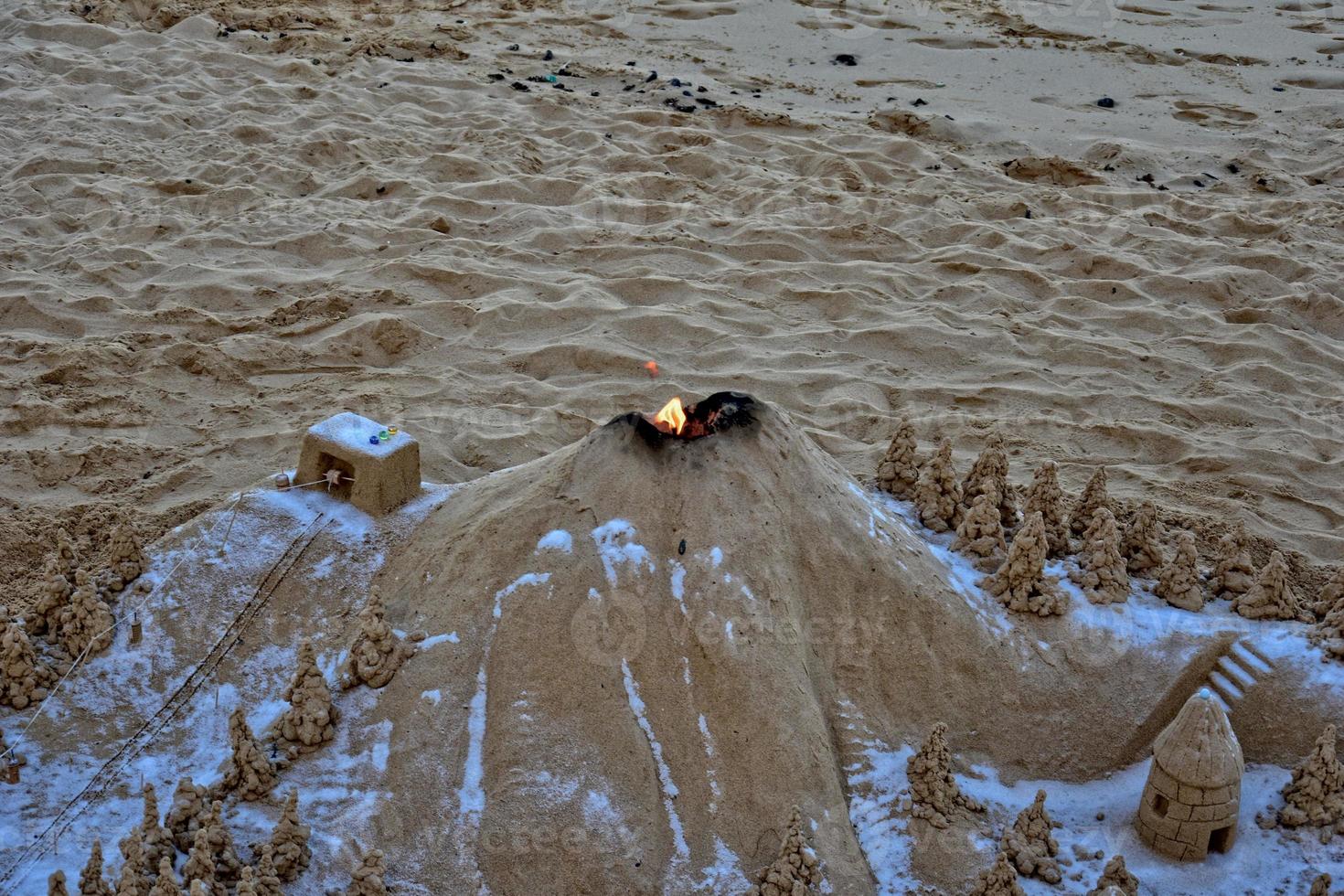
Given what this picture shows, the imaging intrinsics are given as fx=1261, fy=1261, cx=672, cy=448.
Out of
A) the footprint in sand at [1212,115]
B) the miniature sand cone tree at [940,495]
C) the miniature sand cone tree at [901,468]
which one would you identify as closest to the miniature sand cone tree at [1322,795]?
the miniature sand cone tree at [940,495]

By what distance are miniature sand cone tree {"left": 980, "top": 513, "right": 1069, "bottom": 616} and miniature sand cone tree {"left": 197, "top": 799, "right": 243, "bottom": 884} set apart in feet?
7.34

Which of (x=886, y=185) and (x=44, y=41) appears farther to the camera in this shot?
(x=44, y=41)

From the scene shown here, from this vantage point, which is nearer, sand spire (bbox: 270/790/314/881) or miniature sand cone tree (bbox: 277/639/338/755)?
sand spire (bbox: 270/790/314/881)

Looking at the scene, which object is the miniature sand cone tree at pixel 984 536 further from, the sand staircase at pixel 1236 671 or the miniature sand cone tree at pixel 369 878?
the miniature sand cone tree at pixel 369 878

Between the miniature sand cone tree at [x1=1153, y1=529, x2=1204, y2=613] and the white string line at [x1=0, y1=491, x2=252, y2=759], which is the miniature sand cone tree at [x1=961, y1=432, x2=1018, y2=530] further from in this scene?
the white string line at [x1=0, y1=491, x2=252, y2=759]

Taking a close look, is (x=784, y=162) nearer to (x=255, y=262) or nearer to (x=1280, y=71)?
(x=255, y=262)

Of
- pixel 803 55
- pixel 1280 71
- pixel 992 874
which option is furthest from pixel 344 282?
pixel 1280 71

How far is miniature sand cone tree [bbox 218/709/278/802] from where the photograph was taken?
327cm

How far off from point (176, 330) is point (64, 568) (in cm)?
243

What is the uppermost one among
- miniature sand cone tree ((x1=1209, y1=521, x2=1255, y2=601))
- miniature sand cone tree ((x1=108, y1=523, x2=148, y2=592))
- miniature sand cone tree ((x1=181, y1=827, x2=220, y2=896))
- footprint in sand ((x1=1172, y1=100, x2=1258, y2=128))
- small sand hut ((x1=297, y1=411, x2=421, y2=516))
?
footprint in sand ((x1=1172, y1=100, x2=1258, y2=128))

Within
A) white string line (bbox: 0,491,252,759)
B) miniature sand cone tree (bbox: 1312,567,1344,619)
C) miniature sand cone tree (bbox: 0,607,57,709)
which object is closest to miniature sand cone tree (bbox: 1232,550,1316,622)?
miniature sand cone tree (bbox: 1312,567,1344,619)

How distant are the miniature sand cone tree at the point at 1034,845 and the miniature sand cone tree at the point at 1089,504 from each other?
1.25 meters

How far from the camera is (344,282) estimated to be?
261 inches

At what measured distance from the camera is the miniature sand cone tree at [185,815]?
10.2 ft
